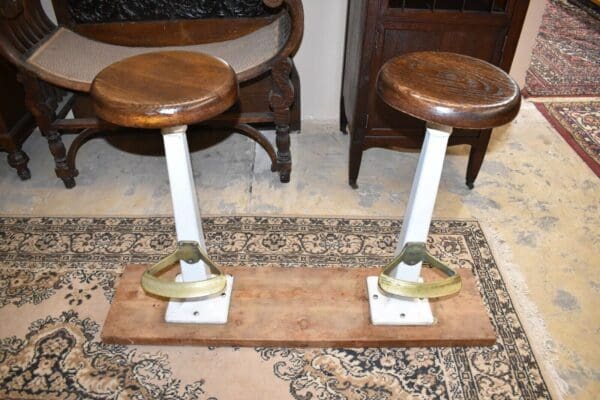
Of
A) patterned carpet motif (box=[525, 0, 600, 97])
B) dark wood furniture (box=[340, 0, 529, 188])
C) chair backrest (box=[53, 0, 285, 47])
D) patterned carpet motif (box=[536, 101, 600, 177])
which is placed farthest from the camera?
patterned carpet motif (box=[525, 0, 600, 97])

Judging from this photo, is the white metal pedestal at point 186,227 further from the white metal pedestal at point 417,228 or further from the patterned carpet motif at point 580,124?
the patterned carpet motif at point 580,124

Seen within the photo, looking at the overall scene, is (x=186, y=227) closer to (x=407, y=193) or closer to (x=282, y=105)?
(x=282, y=105)

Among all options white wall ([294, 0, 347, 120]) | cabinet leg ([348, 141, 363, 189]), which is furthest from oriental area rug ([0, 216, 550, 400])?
white wall ([294, 0, 347, 120])

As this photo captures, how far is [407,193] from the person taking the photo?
2.04 meters

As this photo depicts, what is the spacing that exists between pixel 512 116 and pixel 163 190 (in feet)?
4.64

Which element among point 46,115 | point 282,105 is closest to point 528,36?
point 282,105

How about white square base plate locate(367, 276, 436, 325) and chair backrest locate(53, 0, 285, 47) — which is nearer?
white square base plate locate(367, 276, 436, 325)

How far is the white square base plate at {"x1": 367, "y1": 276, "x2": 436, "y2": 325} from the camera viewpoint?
148 centimetres

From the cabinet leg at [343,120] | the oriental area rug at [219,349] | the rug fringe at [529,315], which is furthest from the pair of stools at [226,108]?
the cabinet leg at [343,120]

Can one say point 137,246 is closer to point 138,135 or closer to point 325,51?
point 138,135

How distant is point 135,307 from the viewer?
60.3 inches

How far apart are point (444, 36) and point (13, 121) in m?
1.76

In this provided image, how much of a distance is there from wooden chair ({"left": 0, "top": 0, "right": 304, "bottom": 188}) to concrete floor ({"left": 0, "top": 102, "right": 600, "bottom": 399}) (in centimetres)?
14

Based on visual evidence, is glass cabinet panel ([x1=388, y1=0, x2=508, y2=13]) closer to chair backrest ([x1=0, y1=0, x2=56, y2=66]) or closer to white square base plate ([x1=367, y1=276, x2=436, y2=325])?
white square base plate ([x1=367, y1=276, x2=436, y2=325])
